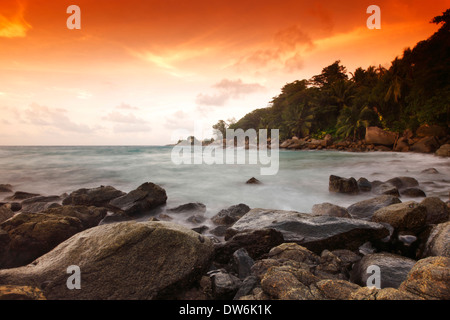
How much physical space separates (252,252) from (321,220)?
1376 millimetres

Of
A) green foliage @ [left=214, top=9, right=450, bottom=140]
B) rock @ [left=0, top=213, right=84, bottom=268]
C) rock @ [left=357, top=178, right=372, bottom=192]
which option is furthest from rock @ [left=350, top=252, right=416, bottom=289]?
green foliage @ [left=214, top=9, right=450, bottom=140]

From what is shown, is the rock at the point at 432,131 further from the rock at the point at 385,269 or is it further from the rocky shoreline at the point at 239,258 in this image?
the rock at the point at 385,269

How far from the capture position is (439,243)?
2.54 m

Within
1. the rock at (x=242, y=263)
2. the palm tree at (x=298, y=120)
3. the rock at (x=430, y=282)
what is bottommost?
the rock at (x=242, y=263)

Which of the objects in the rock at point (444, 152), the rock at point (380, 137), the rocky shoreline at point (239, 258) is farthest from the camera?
the rock at point (380, 137)

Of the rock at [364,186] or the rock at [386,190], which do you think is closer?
the rock at [386,190]

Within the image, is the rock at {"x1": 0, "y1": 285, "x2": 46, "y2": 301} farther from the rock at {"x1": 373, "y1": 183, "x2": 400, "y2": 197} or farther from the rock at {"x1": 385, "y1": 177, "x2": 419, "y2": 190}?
the rock at {"x1": 385, "y1": 177, "x2": 419, "y2": 190}

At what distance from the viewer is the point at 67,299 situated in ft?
6.05

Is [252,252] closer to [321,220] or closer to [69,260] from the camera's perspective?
[321,220]

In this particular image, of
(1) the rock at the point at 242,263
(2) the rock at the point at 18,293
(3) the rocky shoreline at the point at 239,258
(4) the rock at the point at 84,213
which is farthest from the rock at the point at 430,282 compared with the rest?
(4) the rock at the point at 84,213

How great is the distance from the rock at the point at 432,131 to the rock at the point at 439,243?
22.3m

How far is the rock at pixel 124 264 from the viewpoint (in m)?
1.91
